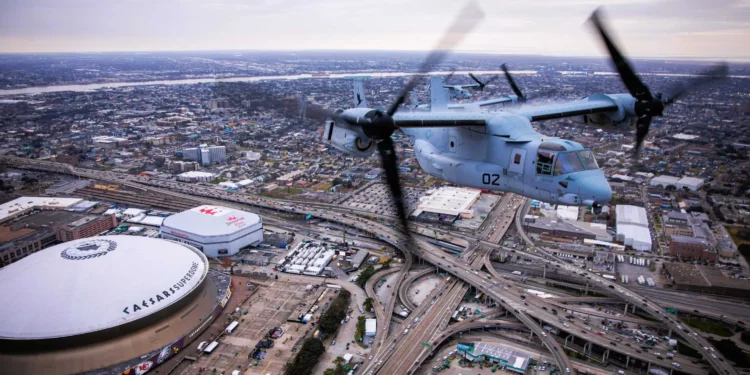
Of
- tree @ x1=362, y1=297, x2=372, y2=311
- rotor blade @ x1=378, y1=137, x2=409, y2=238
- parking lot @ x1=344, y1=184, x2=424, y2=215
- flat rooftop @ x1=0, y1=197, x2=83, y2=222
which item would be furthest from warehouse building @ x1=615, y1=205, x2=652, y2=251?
flat rooftop @ x1=0, y1=197, x2=83, y2=222

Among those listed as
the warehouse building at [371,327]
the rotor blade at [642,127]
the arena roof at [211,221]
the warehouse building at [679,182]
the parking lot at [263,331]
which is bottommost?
the parking lot at [263,331]

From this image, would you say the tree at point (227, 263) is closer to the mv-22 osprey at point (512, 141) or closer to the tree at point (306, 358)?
the tree at point (306, 358)

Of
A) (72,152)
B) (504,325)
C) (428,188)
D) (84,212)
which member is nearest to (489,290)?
(504,325)

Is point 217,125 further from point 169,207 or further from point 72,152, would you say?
point 169,207

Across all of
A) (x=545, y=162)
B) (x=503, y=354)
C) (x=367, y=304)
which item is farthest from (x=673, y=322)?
(x=545, y=162)

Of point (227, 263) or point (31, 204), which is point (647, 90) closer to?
point (227, 263)

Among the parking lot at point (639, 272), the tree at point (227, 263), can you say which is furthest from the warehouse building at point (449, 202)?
the tree at point (227, 263)

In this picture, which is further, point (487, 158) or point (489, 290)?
point (489, 290)
